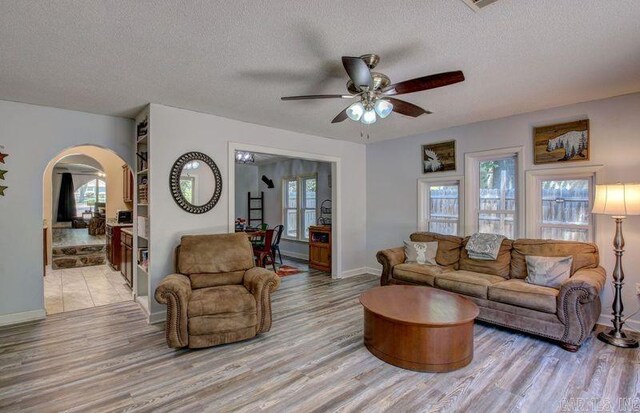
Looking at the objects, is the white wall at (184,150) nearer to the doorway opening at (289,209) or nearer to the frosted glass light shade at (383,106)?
the doorway opening at (289,209)

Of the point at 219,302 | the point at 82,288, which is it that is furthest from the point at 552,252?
the point at 82,288

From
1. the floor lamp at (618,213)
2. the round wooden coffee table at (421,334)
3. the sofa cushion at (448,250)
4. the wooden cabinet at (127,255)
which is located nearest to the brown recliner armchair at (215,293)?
the round wooden coffee table at (421,334)

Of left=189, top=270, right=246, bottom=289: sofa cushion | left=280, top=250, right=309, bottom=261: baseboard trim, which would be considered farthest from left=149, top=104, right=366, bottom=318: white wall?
left=280, top=250, right=309, bottom=261: baseboard trim

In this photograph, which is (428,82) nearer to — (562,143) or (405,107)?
(405,107)

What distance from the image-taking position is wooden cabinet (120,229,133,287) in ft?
16.0

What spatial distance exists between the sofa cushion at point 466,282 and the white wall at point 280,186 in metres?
3.56

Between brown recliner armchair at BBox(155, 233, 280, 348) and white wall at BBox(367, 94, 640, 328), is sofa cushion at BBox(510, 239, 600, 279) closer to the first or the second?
white wall at BBox(367, 94, 640, 328)

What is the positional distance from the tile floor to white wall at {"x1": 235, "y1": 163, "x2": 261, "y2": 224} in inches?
133

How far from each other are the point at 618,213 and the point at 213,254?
4.05 metres

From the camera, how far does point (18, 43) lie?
2256 mm

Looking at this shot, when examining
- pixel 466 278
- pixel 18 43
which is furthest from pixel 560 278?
pixel 18 43

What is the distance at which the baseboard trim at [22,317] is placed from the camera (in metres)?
3.49

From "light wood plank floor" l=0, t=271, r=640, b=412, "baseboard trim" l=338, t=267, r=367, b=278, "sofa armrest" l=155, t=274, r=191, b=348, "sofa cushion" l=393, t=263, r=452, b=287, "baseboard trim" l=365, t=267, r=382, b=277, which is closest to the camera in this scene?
"light wood plank floor" l=0, t=271, r=640, b=412

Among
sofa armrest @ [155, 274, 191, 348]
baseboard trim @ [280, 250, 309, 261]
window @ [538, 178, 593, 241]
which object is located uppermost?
window @ [538, 178, 593, 241]
